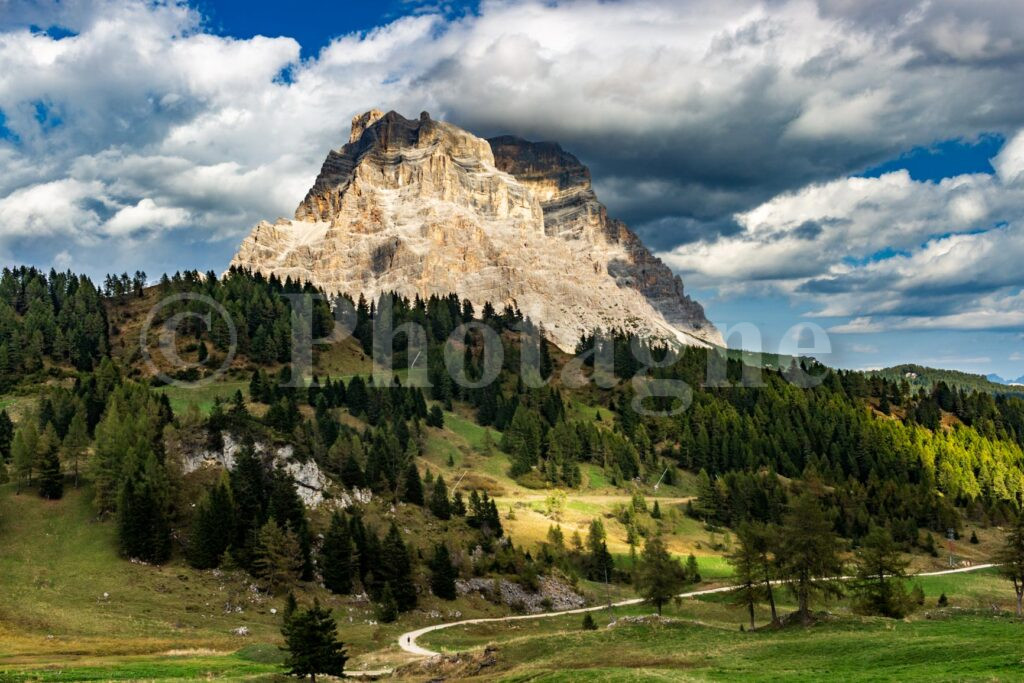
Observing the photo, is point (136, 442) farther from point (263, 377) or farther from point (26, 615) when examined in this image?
point (263, 377)

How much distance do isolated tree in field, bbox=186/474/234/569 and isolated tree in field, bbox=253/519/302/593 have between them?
195 inches

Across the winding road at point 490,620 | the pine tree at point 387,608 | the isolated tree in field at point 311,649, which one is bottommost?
the winding road at point 490,620

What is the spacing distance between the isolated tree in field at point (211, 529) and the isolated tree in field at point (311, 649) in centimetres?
4755

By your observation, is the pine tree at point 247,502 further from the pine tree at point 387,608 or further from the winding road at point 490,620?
the winding road at point 490,620

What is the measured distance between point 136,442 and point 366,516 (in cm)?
3639

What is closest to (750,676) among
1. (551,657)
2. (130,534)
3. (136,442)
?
(551,657)

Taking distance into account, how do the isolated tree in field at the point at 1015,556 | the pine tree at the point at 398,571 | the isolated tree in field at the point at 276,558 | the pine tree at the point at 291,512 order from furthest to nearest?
the pine tree at the point at 291,512, the pine tree at the point at 398,571, the isolated tree in field at the point at 276,558, the isolated tree in field at the point at 1015,556

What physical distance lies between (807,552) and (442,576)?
5175 cm

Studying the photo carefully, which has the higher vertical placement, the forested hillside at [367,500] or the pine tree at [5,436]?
the pine tree at [5,436]

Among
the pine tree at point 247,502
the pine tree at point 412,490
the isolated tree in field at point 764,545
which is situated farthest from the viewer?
the pine tree at point 412,490

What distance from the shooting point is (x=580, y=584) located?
390 ft

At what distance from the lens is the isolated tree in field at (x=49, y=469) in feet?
337

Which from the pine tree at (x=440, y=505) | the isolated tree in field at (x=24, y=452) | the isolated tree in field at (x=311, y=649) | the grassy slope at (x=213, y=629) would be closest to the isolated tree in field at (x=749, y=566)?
the grassy slope at (x=213, y=629)

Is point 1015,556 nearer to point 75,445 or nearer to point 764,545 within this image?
point 764,545
